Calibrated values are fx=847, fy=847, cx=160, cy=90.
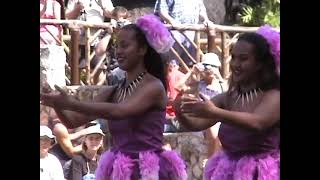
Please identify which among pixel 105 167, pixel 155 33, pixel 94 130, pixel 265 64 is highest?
pixel 155 33

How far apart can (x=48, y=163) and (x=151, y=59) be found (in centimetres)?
56

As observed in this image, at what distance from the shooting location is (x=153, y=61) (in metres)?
3.14

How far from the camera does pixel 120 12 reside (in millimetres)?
3223

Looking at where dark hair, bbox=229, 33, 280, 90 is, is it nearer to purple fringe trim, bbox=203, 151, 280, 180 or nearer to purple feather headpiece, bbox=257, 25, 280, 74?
purple feather headpiece, bbox=257, 25, 280, 74

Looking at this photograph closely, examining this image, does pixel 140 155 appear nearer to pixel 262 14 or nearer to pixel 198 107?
pixel 198 107

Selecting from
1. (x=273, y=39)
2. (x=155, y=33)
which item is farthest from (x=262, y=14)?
(x=155, y=33)

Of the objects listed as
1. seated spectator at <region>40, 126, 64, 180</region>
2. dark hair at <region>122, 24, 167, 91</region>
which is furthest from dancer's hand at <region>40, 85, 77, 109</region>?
dark hair at <region>122, 24, 167, 91</region>

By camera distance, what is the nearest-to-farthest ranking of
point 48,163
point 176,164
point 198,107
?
point 198,107, point 176,164, point 48,163

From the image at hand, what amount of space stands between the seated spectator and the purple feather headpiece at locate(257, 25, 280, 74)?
2.87ft

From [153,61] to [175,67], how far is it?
0.11m

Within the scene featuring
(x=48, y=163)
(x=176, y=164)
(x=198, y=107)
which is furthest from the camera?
(x=48, y=163)

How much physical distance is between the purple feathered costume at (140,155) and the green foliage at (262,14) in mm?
498
